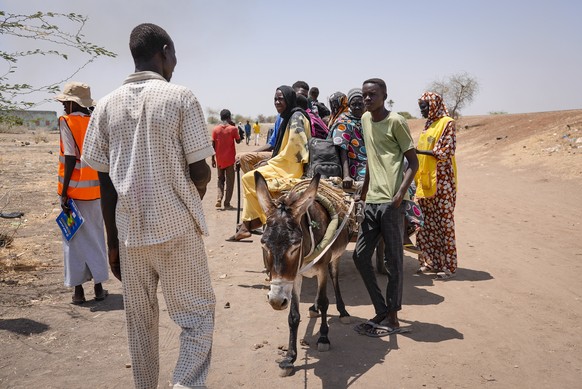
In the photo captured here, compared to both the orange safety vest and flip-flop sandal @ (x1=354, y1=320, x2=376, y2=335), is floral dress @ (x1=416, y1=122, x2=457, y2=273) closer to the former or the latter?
flip-flop sandal @ (x1=354, y1=320, x2=376, y2=335)

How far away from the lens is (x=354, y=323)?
550 cm

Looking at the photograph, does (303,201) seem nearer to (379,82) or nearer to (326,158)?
(379,82)

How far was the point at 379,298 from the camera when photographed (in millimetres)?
5137

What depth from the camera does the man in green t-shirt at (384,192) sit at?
4828mm

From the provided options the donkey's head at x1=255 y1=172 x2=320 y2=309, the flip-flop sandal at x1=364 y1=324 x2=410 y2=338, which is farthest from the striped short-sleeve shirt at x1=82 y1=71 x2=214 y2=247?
the flip-flop sandal at x1=364 y1=324 x2=410 y2=338

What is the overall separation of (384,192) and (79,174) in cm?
352

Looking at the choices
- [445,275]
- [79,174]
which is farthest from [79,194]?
[445,275]

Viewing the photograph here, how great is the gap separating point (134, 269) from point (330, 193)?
2.86 meters

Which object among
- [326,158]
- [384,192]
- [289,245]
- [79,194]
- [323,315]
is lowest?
[323,315]

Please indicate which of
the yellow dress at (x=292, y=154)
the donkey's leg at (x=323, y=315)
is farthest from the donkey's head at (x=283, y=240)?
the yellow dress at (x=292, y=154)

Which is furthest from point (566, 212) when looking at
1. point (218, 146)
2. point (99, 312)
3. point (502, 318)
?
point (99, 312)

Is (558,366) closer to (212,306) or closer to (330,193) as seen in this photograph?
(330,193)

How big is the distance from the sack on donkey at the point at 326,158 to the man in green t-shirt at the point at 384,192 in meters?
1.00

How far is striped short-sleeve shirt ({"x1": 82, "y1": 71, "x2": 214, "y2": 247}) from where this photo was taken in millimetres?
2658
